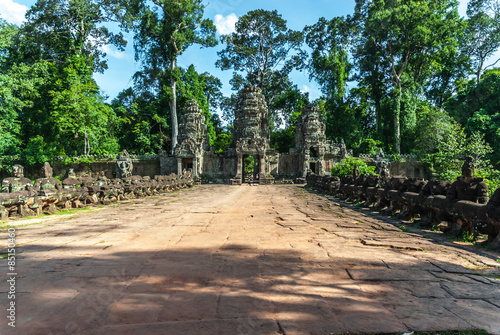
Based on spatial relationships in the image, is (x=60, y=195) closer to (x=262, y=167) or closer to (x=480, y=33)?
(x=262, y=167)

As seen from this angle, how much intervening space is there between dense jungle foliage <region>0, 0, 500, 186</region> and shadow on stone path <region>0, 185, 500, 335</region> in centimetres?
2216

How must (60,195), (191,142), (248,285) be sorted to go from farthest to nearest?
1. (191,142)
2. (60,195)
3. (248,285)

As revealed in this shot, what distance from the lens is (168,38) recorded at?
33625 millimetres

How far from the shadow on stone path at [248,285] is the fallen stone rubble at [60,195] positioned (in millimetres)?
2357

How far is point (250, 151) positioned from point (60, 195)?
1948cm

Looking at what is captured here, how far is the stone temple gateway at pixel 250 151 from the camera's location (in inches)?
1065

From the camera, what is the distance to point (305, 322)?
76.6 inches

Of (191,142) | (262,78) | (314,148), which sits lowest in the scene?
(314,148)

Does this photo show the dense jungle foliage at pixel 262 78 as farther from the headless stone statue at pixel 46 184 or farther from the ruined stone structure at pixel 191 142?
the headless stone statue at pixel 46 184

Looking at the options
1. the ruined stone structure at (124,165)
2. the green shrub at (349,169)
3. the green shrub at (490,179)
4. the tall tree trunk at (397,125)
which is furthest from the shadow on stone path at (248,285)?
the tall tree trunk at (397,125)

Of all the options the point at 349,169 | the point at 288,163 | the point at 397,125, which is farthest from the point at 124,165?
the point at 397,125

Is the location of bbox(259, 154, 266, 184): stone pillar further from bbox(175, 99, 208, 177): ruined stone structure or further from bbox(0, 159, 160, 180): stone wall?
bbox(0, 159, 160, 180): stone wall

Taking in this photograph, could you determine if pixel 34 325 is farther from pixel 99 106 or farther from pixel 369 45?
pixel 369 45

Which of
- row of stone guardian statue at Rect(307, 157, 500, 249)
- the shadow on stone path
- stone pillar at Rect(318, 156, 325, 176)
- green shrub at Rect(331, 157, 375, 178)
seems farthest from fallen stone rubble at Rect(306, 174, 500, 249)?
stone pillar at Rect(318, 156, 325, 176)
